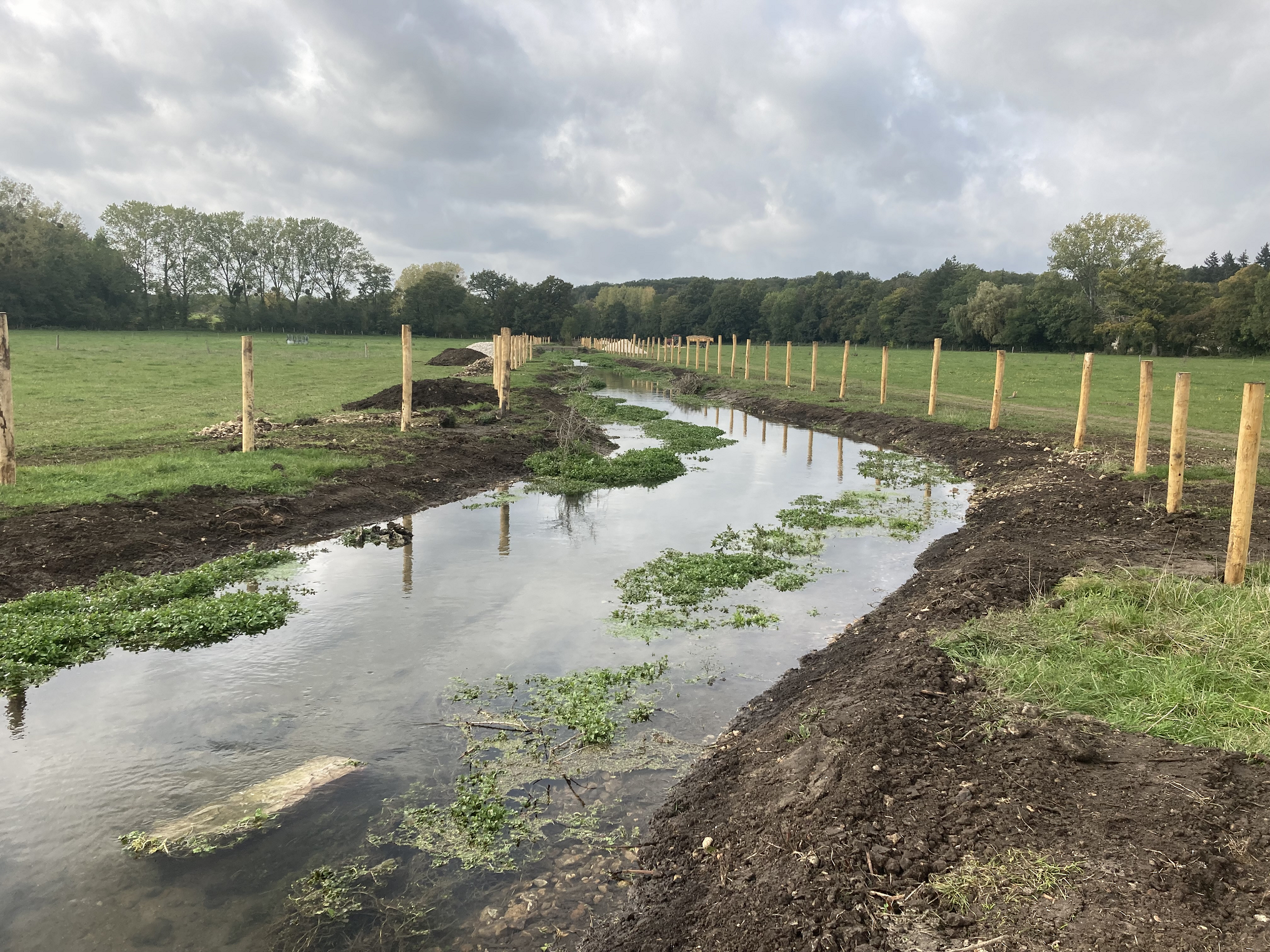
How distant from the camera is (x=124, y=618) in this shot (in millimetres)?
7375

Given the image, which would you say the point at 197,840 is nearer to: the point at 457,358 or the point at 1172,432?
the point at 1172,432

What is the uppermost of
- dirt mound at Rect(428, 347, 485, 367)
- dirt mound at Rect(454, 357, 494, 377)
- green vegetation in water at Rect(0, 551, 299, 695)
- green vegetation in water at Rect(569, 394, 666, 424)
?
dirt mound at Rect(428, 347, 485, 367)

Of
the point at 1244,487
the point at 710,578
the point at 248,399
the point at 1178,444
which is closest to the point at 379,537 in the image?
the point at 248,399

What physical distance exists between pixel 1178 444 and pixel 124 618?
12.5 m

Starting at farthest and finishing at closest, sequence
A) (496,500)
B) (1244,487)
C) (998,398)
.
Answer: (998,398) < (496,500) < (1244,487)

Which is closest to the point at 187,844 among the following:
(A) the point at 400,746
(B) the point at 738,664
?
(A) the point at 400,746

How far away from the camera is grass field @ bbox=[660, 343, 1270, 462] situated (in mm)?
19969

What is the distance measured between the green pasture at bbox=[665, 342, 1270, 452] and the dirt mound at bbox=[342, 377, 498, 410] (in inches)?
534

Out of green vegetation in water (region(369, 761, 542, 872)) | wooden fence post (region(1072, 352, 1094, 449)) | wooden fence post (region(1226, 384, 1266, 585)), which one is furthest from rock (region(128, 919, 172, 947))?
wooden fence post (region(1072, 352, 1094, 449))

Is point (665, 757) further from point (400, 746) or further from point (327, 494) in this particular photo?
point (327, 494)

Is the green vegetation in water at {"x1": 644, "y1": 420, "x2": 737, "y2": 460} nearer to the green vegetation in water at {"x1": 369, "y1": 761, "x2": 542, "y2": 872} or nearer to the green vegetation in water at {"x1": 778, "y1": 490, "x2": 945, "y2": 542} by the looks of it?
the green vegetation in water at {"x1": 778, "y1": 490, "x2": 945, "y2": 542}

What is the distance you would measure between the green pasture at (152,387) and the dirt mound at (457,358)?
1629mm

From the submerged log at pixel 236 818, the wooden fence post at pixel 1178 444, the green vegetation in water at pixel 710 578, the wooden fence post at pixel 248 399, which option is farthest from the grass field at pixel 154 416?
the wooden fence post at pixel 1178 444

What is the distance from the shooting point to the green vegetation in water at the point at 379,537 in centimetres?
1068
